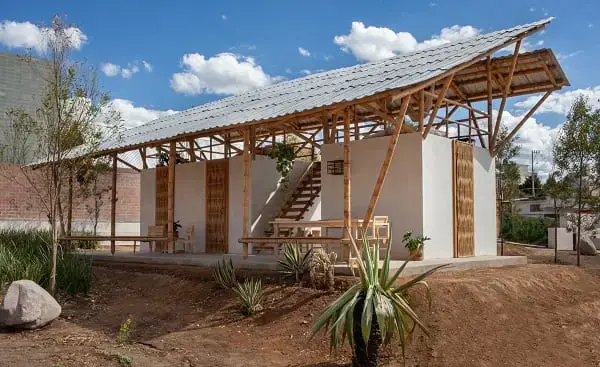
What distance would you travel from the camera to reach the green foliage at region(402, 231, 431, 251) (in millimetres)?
11617

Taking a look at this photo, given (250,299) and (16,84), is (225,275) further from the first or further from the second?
(16,84)

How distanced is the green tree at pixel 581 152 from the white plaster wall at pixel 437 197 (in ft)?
16.6

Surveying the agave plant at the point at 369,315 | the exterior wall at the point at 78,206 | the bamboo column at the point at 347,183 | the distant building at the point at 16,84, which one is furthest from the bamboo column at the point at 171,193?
the distant building at the point at 16,84

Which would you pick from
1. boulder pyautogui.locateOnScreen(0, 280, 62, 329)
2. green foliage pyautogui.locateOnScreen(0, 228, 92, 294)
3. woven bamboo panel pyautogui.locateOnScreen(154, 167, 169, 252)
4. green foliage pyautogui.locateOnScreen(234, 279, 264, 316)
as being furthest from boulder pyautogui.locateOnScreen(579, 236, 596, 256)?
boulder pyautogui.locateOnScreen(0, 280, 62, 329)

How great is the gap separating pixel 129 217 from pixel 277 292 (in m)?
16.3

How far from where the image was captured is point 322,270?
Answer: 9492 mm

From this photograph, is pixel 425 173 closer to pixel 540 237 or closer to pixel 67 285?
pixel 67 285

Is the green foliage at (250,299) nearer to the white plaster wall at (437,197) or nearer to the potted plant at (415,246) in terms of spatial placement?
the potted plant at (415,246)

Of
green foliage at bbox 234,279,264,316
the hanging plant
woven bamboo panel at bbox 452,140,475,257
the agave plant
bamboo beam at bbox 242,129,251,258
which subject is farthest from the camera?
the hanging plant

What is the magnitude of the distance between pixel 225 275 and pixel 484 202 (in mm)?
6918

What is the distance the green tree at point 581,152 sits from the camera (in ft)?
52.2

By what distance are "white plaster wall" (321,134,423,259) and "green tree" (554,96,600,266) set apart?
632 centimetres

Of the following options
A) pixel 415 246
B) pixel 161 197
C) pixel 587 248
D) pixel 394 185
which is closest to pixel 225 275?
pixel 415 246

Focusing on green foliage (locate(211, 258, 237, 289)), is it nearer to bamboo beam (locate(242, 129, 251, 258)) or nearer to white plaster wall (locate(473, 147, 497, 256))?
bamboo beam (locate(242, 129, 251, 258))
